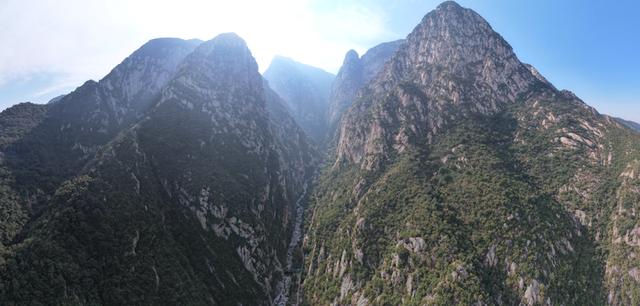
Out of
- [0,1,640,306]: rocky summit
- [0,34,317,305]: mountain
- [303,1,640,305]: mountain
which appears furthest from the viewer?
[303,1,640,305]: mountain

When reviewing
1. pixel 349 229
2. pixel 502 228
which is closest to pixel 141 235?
pixel 349 229

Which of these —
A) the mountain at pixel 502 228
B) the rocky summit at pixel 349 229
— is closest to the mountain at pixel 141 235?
the rocky summit at pixel 349 229

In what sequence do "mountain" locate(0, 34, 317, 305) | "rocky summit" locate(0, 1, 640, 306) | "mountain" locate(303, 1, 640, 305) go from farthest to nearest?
"mountain" locate(303, 1, 640, 305) → "rocky summit" locate(0, 1, 640, 306) → "mountain" locate(0, 34, 317, 305)

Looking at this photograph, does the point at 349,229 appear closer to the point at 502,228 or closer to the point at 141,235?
the point at 502,228

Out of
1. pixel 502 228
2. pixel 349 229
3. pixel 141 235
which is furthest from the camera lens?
pixel 349 229

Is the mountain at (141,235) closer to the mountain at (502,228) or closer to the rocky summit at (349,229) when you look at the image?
the rocky summit at (349,229)

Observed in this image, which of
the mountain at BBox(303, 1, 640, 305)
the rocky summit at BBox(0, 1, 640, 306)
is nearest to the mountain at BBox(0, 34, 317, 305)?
the rocky summit at BBox(0, 1, 640, 306)

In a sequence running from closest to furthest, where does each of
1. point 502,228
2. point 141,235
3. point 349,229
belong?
1. point 141,235
2. point 502,228
3. point 349,229

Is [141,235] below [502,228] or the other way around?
the other way around

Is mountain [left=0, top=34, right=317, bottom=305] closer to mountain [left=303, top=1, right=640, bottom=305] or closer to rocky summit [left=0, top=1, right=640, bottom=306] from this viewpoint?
rocky summit [left=0, top=1, right=640, bottom=306]

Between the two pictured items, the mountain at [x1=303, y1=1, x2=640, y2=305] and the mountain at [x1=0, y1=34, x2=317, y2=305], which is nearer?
the mountain at [x1=0, y1=34, x2=317, y2=305]

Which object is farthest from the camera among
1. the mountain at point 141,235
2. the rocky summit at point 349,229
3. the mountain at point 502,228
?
the mountain at point 502,228
